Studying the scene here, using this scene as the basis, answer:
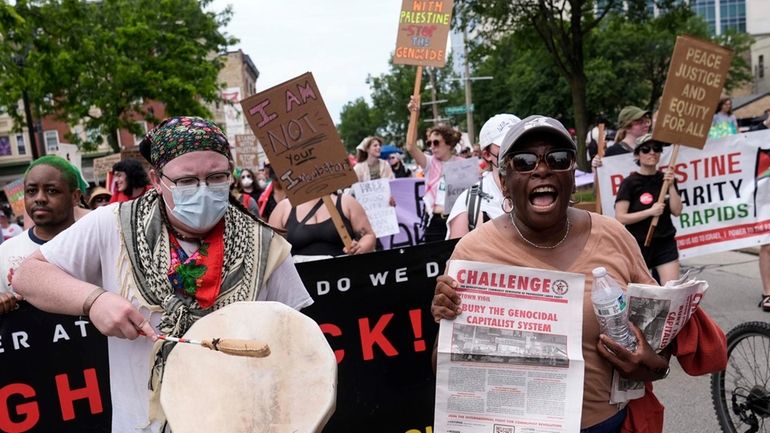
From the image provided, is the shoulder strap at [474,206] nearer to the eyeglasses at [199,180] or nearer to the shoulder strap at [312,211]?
the shoulder strap at [312,211]

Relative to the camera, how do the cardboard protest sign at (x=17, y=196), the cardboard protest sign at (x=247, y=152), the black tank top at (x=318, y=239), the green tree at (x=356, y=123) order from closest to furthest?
1. the black tank top at (x=318, y=239)
2. the cardboard protest sign at (x=17, y=196)
3. the cardboard protest sign at (x=247, y=152)
4. the green tree at (x=356, y=123)

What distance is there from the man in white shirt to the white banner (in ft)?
16.6

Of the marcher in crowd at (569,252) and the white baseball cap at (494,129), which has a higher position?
the white baseball cap at (494,129)

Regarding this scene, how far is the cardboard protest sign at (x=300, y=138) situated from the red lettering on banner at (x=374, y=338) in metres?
1.34

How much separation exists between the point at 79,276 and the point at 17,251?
6.27 ft

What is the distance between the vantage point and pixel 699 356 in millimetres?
2328

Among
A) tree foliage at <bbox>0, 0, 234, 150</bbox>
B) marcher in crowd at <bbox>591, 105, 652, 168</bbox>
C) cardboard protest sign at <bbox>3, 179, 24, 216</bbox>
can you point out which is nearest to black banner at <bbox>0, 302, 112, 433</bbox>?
marcher in crowd at <bbox>591, 105, 652, 168</bbox>

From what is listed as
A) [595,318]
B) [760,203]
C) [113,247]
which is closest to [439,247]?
[595,318]

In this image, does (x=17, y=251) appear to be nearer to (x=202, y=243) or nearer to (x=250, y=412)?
(x=202, y=243)

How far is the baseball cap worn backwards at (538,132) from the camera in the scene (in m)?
2.28

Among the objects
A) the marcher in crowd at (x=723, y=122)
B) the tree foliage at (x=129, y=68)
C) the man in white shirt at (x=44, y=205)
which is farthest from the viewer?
the tree foliage at (x=129, y=68)

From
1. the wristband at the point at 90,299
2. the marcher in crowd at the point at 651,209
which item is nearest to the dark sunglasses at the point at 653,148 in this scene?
the marcher in crowd at the point at 651,209

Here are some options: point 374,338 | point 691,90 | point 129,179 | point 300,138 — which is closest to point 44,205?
point 300,138

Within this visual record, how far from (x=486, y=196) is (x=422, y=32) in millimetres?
2839
